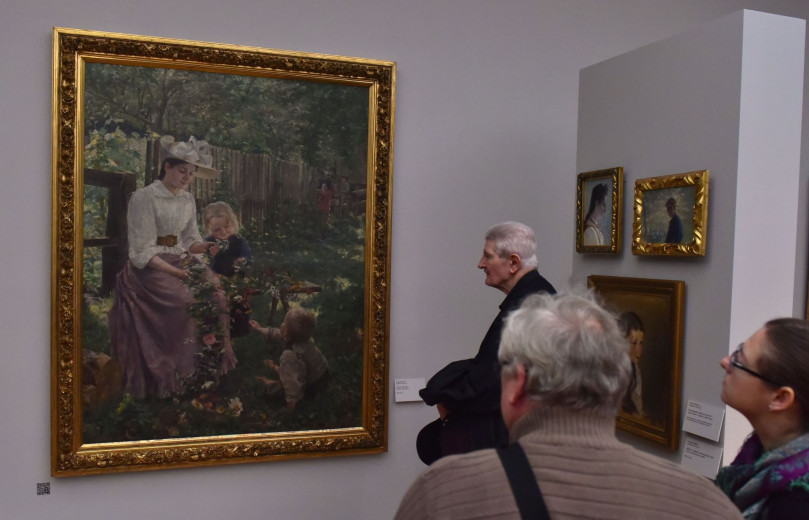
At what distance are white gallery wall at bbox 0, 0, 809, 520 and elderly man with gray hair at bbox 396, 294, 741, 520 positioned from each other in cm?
401

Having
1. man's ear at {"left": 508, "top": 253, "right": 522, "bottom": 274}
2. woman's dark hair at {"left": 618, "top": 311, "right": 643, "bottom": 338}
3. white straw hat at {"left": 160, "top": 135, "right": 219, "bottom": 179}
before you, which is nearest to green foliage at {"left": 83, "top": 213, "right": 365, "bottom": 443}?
white straw hat at {"left": 160, "top": 135, "right": 219, "bottom": 179}

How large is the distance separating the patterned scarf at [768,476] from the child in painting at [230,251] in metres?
3.83

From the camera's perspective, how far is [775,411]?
2680 mm

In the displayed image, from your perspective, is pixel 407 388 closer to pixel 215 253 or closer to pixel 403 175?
pixel 403 175

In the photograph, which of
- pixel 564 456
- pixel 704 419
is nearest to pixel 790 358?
pixel 564 456

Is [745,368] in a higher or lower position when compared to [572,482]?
higher

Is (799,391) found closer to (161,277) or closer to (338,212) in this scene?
(338,212)

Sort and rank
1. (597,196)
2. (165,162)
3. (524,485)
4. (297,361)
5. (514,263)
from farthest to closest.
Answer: (297,361), (597,196), (165,162), (514,263), (524,485)

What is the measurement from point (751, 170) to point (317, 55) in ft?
10.9

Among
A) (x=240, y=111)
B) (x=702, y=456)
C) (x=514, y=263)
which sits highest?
(x=240, y=111)

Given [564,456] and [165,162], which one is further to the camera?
[165,162]

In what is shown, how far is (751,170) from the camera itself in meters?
4.38

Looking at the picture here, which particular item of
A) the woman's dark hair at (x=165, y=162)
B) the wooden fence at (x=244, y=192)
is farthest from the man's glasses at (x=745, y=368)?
the woman's dark hair at (x=165, y=162)

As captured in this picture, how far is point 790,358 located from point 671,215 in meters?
2.29
